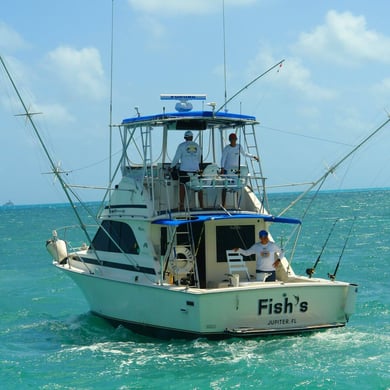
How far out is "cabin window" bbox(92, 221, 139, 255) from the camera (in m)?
16.4

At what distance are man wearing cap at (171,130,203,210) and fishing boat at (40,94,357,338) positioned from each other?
0.13 m

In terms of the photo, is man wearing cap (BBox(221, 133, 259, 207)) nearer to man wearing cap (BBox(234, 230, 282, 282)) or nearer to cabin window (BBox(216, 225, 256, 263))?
cabin window (BBox(216, 225, 256, 263))

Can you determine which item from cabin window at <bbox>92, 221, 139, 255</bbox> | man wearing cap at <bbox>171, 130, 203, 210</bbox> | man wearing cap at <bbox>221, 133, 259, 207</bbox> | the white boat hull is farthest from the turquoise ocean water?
man wearing cap at <bbox>221, 133, 259, 207</bbox>

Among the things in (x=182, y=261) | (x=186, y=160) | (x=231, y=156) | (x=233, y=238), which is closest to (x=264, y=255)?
(x=233, y=238)

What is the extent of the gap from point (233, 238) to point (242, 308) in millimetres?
2247

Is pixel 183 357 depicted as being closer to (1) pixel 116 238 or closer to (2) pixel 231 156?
(1) pixel 116 238

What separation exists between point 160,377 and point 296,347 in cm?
261

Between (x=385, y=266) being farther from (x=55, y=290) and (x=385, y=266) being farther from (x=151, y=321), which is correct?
(x=151, y=321)

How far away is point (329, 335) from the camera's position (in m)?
15.1

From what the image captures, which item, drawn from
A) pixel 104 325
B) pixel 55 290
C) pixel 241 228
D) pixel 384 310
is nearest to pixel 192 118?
pixel 241 228

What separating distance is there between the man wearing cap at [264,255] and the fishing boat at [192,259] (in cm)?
22

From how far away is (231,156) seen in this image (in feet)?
53.8

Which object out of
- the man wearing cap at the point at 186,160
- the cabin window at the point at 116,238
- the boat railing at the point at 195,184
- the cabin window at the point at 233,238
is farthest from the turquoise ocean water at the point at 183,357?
the man wearing cap at the point at 186,160

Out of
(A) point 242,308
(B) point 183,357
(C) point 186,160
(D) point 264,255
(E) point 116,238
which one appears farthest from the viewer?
(E) point 116,238
